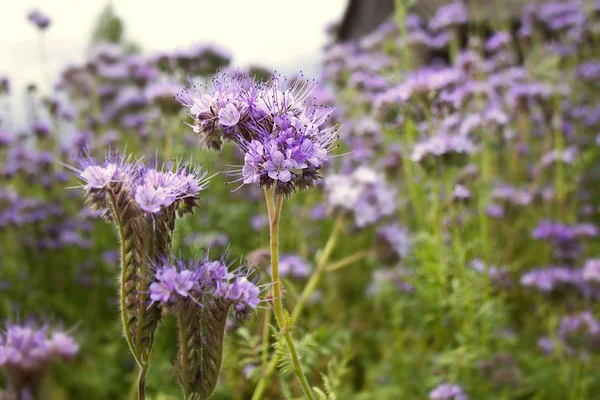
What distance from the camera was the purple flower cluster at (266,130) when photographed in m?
1.62

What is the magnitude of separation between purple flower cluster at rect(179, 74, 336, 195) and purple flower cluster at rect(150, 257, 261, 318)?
0.27m

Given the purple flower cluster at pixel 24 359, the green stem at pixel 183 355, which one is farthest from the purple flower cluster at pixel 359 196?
the purple flower cluster at pixel 24 359

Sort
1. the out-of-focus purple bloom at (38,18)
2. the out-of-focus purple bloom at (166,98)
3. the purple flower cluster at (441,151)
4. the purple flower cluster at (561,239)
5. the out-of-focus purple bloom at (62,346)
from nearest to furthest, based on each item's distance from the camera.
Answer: the out-of-focus purple bloom at (62,346), the purple flower cluster at (441,151), the out-of-focus purple bloom at (166,98), the purple flower cluster at (561,239), the out-of-focus purple bloom at (38,18)

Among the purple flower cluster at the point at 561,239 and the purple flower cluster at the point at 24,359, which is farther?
the purple flower cluster at the point at 561,239

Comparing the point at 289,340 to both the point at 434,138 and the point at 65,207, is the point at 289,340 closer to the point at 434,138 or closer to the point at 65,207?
the point at 434,138

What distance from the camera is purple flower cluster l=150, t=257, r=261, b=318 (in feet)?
5.08

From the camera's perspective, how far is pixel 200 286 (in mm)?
1619

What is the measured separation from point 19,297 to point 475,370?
11.1 feet

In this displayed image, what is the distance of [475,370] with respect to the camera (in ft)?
12.2

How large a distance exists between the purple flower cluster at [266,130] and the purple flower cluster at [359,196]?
1483 millimetres

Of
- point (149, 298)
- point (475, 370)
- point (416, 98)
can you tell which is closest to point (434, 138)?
point (416, 98)

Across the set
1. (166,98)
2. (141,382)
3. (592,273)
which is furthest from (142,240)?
(592,273)

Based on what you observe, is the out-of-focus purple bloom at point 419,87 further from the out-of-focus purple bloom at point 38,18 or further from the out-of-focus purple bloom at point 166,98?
the out-of-focus purple bloom at point 38,18

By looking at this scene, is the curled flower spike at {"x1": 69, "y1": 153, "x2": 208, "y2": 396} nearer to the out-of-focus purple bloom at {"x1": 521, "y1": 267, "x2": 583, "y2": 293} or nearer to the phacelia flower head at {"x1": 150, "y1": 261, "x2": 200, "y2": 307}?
the phacelia flower head at {"x1": 150, "y1": 261, "x2": 200, "y2": 307}
